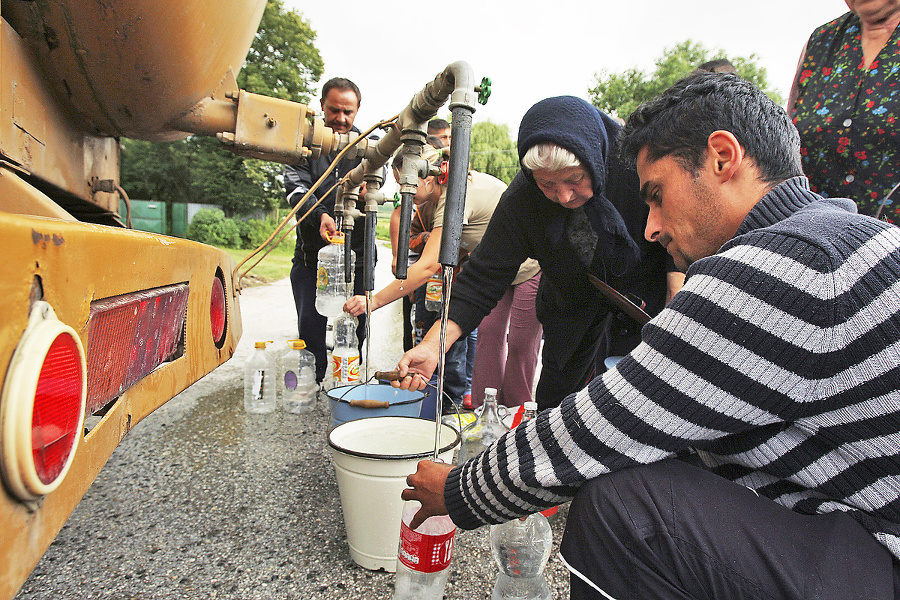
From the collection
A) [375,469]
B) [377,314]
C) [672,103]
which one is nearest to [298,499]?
[375,469]

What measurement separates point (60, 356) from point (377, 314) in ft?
22.2

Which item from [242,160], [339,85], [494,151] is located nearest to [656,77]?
[494,151]

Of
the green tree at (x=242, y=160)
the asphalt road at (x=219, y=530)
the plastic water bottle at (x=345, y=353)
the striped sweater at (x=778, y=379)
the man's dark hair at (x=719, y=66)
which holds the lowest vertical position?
the asphalt road at (x=219, y=530)

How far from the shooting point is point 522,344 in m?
2.84

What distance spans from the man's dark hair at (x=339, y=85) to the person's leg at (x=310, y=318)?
1.11 meters

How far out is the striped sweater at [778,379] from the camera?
2.47 feet

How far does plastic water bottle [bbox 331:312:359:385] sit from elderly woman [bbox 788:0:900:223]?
2099 millimetres

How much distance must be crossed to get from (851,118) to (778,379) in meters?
1.34

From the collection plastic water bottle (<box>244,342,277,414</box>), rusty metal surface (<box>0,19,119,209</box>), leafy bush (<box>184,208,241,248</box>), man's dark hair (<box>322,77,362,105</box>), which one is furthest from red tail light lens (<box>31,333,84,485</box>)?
leafy bush (<box>184,208,241,248</box>)

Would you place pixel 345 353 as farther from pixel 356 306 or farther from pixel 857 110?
pixel 857 110

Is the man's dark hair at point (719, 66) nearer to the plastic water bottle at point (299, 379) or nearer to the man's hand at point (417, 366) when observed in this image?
the man's hand at point (417, 366)

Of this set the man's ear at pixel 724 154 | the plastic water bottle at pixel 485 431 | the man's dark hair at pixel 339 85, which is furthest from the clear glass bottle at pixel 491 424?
the man's dark hair at pixel 339 85

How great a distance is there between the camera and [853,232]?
2.59ft

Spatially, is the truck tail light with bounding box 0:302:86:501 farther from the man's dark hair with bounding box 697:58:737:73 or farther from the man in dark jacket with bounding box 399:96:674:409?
the man's dark hair with bounding box 697:58:737:73
